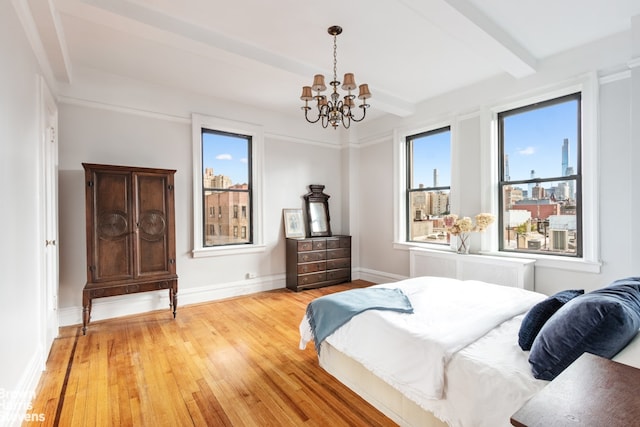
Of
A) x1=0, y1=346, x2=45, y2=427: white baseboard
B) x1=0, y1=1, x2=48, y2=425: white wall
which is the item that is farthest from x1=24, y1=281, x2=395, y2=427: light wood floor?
x1=0, y1=1, x2=48, y2=425: white wall

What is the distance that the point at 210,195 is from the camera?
A: 4.49 metres

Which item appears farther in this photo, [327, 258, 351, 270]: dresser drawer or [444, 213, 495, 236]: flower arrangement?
[327, 258, 351, 270]: dresser drawer

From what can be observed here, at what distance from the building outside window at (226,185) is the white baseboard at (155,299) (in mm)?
636

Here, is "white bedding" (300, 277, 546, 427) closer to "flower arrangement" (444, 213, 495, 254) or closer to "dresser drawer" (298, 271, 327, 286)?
"flower arrangement" (444, 213, 495, 254)

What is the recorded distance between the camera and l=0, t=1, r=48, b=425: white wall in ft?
5.79

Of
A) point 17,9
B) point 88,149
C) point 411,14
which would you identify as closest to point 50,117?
point 88,149

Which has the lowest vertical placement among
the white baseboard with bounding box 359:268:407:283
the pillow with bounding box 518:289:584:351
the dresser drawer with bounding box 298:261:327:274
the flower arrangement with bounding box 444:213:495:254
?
the white baseboard with bounding box 359:268:407:283

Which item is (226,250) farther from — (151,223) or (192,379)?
(192,379)

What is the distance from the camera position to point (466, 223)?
13.1ft

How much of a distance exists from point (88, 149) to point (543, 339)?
4.46m

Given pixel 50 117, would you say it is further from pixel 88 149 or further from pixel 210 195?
pixel 210 195

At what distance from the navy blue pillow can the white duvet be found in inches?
14.9

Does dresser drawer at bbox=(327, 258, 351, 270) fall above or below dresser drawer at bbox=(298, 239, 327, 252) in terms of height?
below

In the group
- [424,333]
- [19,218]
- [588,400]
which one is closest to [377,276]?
[424,333]
